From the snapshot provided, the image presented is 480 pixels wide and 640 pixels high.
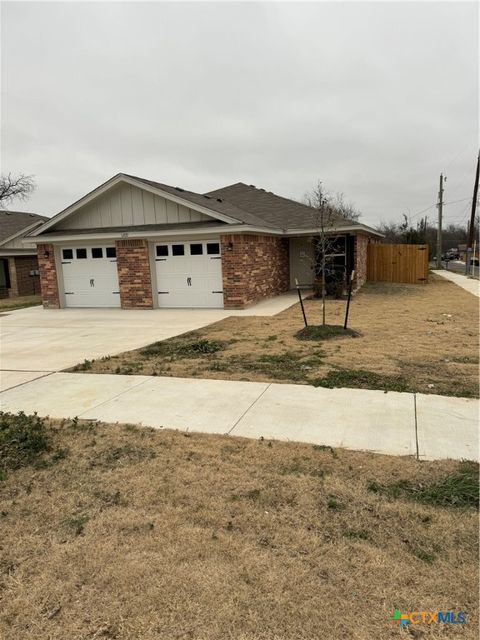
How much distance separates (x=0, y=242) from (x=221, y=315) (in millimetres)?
13999

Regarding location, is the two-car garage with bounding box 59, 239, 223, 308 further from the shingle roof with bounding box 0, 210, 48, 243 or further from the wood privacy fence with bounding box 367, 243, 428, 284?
the wood privacy fence with bounding box 367, 243, 428, 284

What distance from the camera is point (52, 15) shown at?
10219mm

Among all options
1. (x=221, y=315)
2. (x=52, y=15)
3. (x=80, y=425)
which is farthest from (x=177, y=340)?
(x=52, y=15)

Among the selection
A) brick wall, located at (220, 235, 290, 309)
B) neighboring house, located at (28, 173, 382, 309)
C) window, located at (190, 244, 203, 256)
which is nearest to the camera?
brick wall, located at (220, 235, 290, 309)

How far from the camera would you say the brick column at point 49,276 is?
54.2 ft

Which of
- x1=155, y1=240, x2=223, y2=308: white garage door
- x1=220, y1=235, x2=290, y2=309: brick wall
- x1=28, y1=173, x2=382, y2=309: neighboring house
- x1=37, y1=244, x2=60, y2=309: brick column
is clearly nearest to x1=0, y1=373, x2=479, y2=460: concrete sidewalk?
x1=220, y1=235, x2=290, y2=309: brick wall

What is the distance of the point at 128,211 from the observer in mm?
15609

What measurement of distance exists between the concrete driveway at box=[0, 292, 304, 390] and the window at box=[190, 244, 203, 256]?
6.34 ft

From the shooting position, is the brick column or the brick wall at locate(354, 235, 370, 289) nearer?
the brick column

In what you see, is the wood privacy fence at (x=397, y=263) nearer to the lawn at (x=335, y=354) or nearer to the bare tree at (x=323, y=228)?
the bare tree at (x=323, y=228)

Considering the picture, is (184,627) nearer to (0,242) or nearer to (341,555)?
(341,555)

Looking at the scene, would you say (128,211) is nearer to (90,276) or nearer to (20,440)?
(90,276)

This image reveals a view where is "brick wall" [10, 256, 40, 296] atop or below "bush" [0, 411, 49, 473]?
atop

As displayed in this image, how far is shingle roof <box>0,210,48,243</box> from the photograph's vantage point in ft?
74.1
